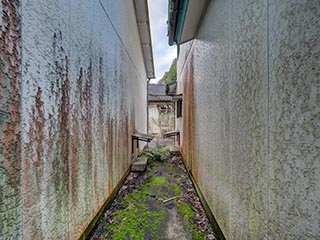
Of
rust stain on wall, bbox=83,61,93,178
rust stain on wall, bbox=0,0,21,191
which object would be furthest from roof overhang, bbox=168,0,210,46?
rust stain on wall, bbox=0,0,21,191

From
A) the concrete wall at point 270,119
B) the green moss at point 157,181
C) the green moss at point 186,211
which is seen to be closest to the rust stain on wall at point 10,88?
the concrete wall at point 270,119

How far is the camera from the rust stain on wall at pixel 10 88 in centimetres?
128

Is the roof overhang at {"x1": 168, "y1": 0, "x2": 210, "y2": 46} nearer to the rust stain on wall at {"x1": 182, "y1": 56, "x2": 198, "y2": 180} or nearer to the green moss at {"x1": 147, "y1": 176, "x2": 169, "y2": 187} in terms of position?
the rust stain on wall at {"x1": 182, "y1": 56, "x2": 198, "y2": 180}

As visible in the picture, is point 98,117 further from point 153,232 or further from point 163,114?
point 163,114

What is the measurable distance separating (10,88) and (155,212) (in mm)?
3533

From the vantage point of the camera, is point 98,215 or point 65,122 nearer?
point 65,122

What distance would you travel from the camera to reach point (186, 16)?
4.13 meters

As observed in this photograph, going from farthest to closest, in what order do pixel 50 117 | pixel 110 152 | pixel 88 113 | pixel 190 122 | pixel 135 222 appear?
1. pixel 190 122
2. pixel 110 152
3. pixel 135 222
4. pixel 88 113
5. pixel 50 117

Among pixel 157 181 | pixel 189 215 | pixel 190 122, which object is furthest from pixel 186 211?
pixel 190 122

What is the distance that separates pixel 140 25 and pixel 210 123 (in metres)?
8.03

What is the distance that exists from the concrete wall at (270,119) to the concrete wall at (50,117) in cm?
194

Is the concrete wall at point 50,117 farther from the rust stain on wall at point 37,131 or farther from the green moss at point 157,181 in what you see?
the green moss at point 157,181

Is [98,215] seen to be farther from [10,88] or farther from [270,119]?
[270,119]

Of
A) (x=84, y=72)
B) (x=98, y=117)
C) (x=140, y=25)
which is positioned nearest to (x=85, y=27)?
(x=84, y=72)
